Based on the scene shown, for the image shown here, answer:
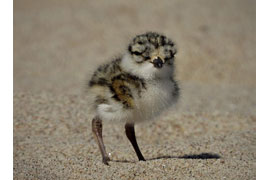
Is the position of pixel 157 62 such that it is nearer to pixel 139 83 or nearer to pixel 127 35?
pixel 139 83

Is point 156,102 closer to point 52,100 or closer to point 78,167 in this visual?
point 78,167

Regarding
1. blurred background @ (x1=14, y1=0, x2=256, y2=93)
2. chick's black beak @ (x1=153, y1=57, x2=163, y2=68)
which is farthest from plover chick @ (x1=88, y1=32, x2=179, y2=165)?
blurred background @ (x1=14, y1=0, x2=256, y2=93)

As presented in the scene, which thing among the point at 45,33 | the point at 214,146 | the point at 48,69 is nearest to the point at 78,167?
the point at 214,146

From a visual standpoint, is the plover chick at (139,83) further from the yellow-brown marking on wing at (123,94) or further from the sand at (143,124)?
the sand at (143,124)

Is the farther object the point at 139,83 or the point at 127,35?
the point at 127,35

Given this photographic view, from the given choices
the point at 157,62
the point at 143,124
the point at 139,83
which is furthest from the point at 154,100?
the point at 143,124

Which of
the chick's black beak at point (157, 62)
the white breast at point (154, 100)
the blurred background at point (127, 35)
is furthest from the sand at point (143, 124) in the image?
the chick's black beak at point (157, 62)
